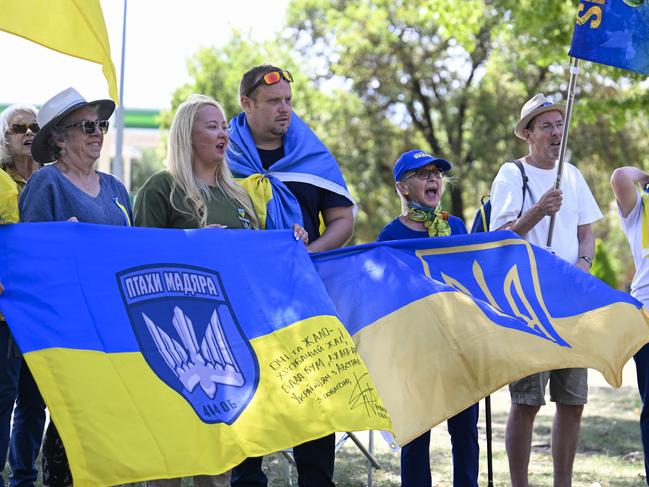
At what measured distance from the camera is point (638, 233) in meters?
6.23

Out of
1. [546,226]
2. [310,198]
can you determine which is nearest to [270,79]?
[310,198]

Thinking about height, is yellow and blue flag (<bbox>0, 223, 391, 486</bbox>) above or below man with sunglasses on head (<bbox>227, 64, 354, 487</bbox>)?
below

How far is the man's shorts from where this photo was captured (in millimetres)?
5887

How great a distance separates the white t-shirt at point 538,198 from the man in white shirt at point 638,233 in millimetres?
214

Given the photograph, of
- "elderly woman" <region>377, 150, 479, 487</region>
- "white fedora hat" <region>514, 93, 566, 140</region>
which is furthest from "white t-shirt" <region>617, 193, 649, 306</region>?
"elderly woman" <region>377, 150, 479, 487</region>

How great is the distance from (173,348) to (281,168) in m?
1.41

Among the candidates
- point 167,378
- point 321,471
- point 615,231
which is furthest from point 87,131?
point 615,231

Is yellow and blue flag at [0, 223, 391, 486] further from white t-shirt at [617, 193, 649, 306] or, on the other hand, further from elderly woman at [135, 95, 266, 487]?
white t-shirt at [617, 193, 649, 306]

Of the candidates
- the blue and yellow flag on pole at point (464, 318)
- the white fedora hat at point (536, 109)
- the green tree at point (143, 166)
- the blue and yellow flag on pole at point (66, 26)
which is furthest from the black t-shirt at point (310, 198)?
the green tree at point (143, 166)

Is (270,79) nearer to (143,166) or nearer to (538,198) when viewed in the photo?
(538,198)

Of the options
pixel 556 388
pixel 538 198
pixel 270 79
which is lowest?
pixel 556 388

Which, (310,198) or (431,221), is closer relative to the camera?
(310,198)

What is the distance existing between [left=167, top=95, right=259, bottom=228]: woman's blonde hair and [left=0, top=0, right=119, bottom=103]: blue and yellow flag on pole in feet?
1.13

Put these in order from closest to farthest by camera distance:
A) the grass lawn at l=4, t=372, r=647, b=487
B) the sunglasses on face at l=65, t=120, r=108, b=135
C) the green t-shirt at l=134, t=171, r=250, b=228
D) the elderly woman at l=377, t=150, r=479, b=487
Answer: the sunglasses on face at l=65, t=120, r=108, b=135, the green t-shirt at l=134, t=171, r=250, b=228, the elderly woman at l=377, t=150, r=479, b=487, the grass lawn at l=4, t=372, r=647, b=487
